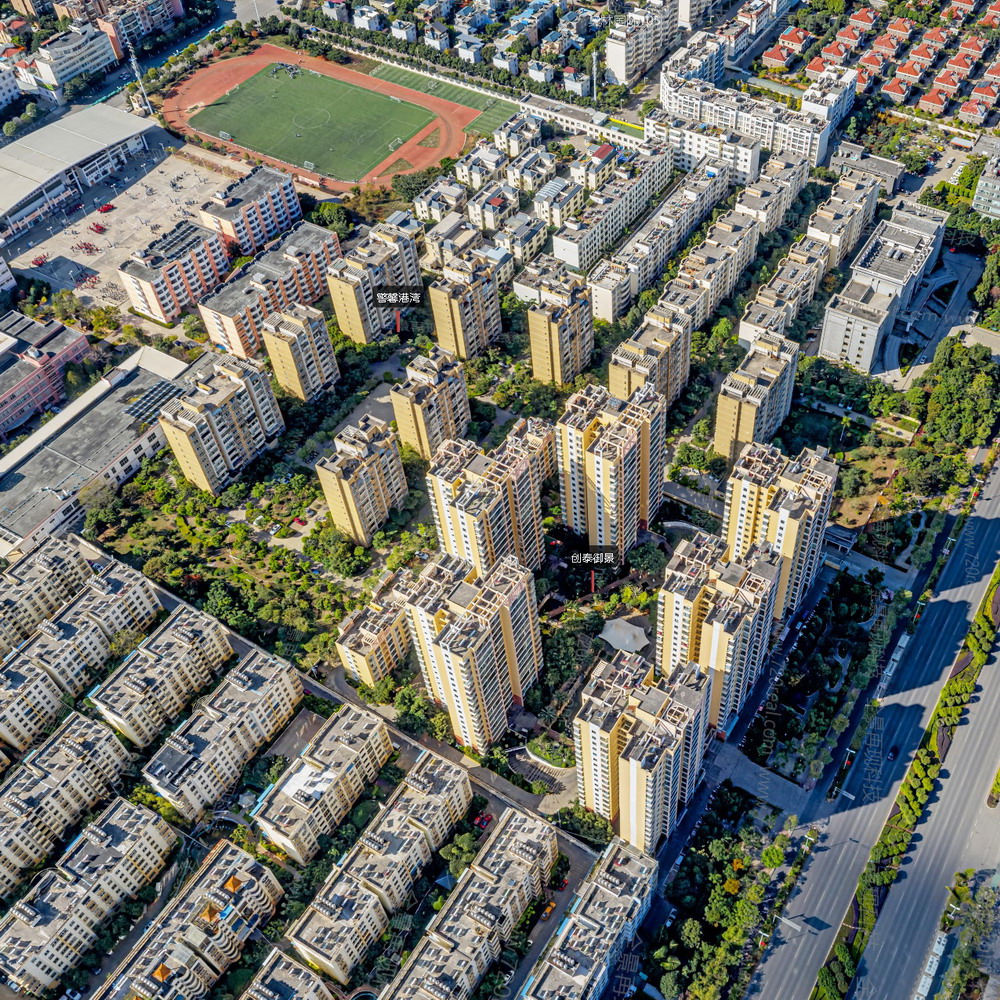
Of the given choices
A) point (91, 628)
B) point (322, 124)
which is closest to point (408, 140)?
point (322, 124)

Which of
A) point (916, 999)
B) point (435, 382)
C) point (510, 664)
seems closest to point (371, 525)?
point (435, 382)

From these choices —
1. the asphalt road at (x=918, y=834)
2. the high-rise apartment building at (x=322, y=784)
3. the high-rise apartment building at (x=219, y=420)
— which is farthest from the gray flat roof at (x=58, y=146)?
the asphalt road at (x=918, y=834)

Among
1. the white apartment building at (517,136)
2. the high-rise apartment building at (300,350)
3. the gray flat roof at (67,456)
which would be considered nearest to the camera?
the gray flat roof at (67,456)

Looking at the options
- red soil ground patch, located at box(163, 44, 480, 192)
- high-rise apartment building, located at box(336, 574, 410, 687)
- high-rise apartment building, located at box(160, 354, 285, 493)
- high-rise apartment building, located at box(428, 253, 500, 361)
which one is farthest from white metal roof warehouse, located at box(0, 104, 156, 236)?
high-rise apartment building, located at box(336, 574, 410, 687)

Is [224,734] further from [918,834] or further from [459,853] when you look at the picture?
[918,834]

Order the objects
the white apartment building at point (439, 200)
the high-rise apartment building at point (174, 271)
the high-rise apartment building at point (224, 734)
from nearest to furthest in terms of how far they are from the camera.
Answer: the high-rise apartment building at point (224, 734) → the high-rise apartment building at point (174, 271) → the white apartment building at point (439, 200)

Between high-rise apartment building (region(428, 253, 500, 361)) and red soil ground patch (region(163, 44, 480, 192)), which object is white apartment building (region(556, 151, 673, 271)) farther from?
red soil ground patch (region(163, 44, 480, 192))

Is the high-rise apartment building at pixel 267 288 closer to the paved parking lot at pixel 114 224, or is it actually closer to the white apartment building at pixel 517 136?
the paved parking lot at pixel 114 224
